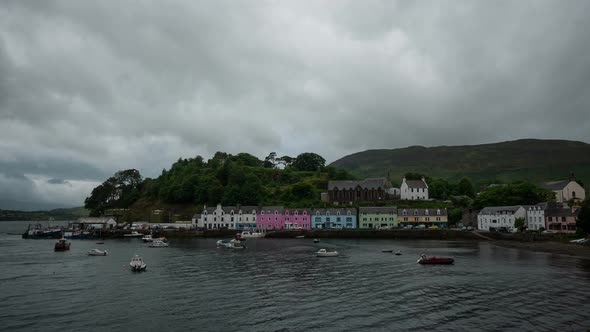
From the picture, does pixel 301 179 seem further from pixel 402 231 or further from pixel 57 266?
pixel 57 266

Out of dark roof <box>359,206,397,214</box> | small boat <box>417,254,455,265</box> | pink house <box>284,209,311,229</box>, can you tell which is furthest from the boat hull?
pink house <box>284,209,311,229</box>

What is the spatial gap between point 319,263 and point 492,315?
27.6m

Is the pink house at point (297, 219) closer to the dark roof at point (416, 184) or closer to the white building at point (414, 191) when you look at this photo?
the white building at point (414, 191)

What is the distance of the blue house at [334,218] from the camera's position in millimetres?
114438

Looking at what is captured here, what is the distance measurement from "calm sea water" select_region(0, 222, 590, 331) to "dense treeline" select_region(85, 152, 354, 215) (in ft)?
262

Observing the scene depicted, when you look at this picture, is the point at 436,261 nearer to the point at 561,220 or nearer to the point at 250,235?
the point at 561,220

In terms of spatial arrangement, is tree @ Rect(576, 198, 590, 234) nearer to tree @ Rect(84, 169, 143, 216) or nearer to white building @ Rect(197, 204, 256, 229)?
white building @ Rect(197, 204, 256, 229)

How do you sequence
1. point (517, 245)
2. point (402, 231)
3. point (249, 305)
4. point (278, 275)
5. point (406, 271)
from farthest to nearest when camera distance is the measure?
point (402, 231) → point (517, 245) → point (406, 271) → point (278, 275) → point (249, 305)

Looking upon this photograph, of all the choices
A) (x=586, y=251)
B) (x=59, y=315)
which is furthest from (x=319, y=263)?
(x=586, y=251)

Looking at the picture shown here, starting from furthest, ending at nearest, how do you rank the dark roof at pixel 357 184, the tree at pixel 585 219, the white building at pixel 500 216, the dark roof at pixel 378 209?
1. the dark roof at pixel 357 184
2. the dark roof at pixel 378 209
3. the white building at pixel 500 216
4. the tree at pixel 585 219

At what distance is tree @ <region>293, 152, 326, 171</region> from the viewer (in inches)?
6895

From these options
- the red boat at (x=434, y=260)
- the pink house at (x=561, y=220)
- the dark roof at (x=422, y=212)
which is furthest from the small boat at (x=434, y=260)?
the dark roof at (x=422, y=212)

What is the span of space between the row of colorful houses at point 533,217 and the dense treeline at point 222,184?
5140 centimetres

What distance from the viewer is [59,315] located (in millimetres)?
26453
